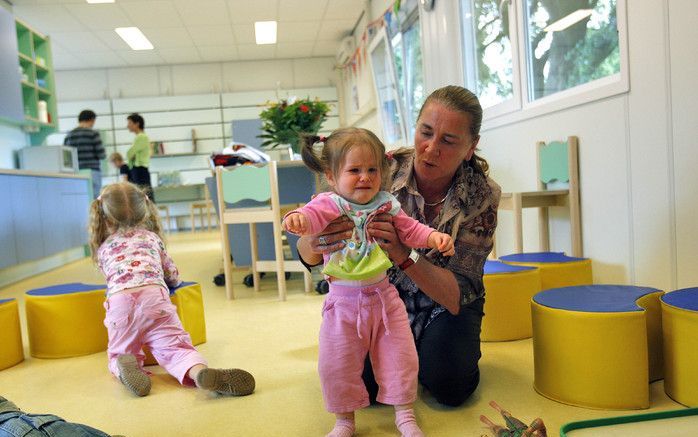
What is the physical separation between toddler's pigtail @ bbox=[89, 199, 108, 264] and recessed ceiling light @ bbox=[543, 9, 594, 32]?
228cm

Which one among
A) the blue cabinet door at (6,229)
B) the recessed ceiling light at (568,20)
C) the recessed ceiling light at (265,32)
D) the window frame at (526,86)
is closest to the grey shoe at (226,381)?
the window frame at (526,86)

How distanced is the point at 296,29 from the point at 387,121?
2.52 metres

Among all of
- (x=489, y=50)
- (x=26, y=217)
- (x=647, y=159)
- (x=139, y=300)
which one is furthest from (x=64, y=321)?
(x=489, y=50)

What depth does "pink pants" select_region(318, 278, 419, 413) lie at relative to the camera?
1.35 metres

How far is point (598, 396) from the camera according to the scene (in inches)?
58.1

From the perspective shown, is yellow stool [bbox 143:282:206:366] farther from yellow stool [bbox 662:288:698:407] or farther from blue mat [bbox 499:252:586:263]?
yellow stool [bbox 662:288:698:407]

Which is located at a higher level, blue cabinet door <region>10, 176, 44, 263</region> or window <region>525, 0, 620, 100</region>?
window <region>525, 0, 620, 100</region>

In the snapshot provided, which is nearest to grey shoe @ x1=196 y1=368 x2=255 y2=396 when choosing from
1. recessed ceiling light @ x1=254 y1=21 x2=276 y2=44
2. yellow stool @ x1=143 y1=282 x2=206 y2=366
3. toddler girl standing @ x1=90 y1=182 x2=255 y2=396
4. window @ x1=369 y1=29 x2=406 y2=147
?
toddler girl standing @ x1=90 y1=182 x2=255 y2=396

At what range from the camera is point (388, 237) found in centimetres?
132

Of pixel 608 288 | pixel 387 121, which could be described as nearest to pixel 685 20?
pixel 608 288

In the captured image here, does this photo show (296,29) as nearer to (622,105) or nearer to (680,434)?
(622,105)

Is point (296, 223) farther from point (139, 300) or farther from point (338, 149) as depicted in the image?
point (139, 300)

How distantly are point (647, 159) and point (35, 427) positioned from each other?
80.5 inches

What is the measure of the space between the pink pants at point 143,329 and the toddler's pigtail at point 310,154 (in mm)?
881
